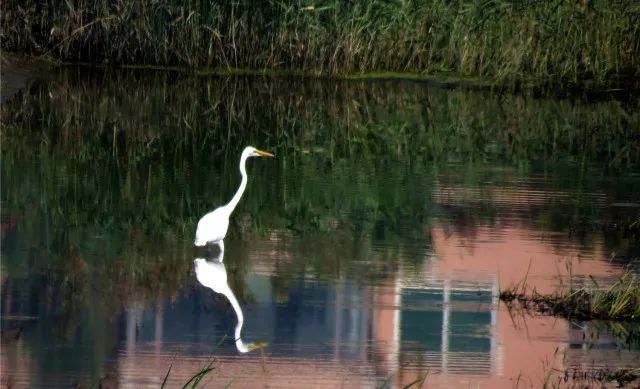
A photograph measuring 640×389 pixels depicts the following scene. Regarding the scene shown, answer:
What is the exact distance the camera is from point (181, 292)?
27.2 feet

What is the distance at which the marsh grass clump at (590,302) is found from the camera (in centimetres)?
786

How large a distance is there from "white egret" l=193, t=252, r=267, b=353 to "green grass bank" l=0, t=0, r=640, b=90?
469 inches

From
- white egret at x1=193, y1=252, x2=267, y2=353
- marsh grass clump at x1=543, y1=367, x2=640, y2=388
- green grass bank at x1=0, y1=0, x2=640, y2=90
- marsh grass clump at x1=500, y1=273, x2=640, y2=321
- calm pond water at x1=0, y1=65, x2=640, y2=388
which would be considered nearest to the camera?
marsh grass clump at x1=543, y1=367, x2=640, y2=388

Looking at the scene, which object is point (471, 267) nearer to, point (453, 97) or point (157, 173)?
point (157, 173)

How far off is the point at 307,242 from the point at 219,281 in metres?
1.45

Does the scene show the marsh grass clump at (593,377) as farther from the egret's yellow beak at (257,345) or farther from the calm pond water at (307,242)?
the egret's yellow beak at (257,345)

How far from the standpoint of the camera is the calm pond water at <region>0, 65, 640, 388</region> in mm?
7098

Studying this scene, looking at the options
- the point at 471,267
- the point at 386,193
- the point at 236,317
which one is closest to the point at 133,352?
the point at 236,317

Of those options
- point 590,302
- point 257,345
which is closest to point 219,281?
point 257,345

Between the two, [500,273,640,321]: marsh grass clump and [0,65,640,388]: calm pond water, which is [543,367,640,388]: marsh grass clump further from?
[500,273,640,321]: marsh grass clump

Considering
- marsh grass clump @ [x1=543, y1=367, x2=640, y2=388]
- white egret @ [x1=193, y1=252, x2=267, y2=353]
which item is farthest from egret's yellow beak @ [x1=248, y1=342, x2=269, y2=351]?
marsh grass clump @ [x1=543, y1=367, x2=640, y2=388]

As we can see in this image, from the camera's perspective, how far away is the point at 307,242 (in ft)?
32.6

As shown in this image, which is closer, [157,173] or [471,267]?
[471,267]

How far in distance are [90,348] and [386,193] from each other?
5362mm
